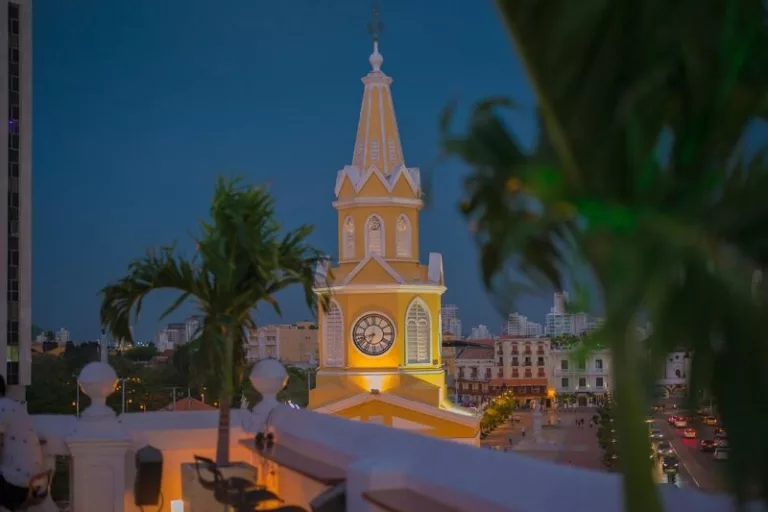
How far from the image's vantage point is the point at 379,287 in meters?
25.2

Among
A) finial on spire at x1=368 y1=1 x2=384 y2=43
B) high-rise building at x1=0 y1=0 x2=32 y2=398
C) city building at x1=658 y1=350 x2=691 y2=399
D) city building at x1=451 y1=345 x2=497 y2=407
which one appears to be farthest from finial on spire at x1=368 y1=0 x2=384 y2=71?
city building at x1=451 y1=345 x2=497 y2=407

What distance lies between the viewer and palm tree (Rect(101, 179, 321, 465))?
6.55 metres

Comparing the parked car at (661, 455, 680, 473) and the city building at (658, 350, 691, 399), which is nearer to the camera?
the city building at (658, 350, 691, 399)

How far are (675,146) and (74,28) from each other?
14391 cm

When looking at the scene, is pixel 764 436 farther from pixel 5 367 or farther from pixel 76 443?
pixel 5 367

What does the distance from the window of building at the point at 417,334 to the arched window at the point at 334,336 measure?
1.71 metres

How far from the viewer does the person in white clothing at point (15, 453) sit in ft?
20.6

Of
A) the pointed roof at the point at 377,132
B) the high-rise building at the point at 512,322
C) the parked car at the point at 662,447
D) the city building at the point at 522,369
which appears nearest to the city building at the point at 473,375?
the city building at the point at 522,369

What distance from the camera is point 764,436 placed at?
A: 6.49 feet

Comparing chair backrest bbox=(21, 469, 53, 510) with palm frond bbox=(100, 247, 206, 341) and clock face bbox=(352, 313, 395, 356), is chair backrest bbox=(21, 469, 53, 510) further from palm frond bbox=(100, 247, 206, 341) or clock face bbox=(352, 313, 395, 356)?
clock face bbox=(352, 313, 395, 356)

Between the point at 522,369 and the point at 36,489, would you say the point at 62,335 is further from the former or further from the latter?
the point at 36,489

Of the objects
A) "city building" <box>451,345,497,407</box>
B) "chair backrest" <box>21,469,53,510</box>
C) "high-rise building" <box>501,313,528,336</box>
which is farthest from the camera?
"city building" <box>451,345,497,407</box>

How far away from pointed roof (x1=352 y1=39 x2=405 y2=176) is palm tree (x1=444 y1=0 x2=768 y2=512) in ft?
76.4

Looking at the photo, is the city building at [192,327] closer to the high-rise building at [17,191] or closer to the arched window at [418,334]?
the arched window at [418,334]
